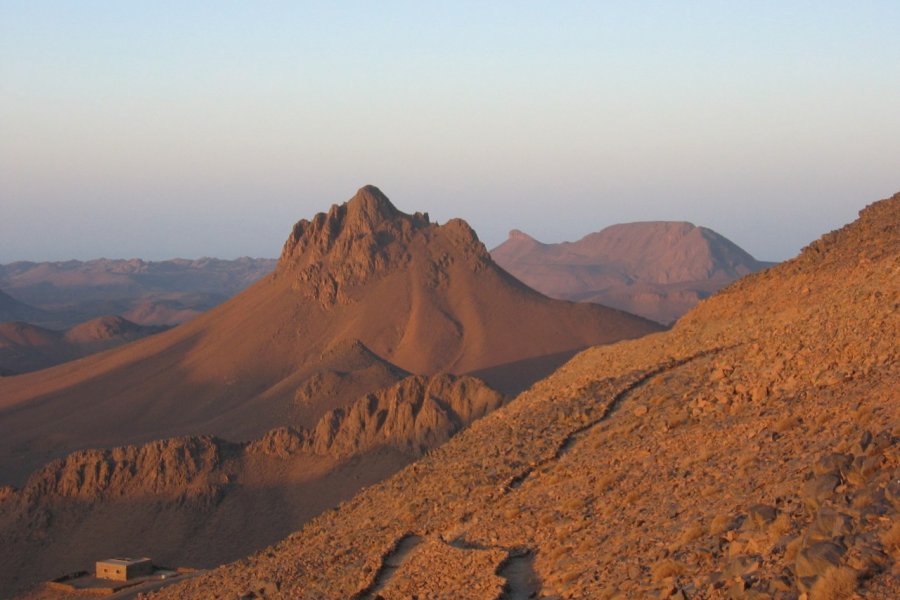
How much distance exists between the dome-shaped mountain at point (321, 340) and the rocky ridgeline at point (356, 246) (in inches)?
3.4

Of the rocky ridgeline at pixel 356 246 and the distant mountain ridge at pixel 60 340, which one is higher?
the rocky ridgeline at pixel 356 246

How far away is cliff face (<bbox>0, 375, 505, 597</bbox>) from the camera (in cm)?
3512

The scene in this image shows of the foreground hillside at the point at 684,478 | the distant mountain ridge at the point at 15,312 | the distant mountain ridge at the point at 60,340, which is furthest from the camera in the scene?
the distant mountain ridge at the point at 15,312

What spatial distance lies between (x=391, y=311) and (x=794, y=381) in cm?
5716

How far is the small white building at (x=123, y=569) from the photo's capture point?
28391mm

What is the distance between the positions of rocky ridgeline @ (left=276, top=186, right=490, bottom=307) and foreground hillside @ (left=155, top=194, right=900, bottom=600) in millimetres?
50968

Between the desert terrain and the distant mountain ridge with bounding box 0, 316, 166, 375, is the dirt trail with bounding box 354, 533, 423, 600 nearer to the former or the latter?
the desert terrain

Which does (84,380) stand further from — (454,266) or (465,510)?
(465,510)

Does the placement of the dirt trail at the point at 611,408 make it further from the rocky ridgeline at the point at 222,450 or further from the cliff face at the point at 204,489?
the rocky ridgeline at the point at 222,450

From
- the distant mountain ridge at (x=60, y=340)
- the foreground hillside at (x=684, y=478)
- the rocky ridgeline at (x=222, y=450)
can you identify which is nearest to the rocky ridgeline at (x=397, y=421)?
the rocky ridgeline at (x=222, y=450)

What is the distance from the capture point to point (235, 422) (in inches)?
2133

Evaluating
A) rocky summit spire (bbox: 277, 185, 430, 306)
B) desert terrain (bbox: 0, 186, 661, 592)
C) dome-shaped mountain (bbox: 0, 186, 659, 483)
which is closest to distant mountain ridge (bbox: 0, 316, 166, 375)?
desert terrain (bbox: 0, 186, 661, 592)

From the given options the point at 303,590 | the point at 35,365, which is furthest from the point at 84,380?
the point at 303,590

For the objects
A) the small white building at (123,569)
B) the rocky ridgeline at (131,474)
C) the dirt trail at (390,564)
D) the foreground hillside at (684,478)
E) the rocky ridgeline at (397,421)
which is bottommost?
the small white building at (123,569)
